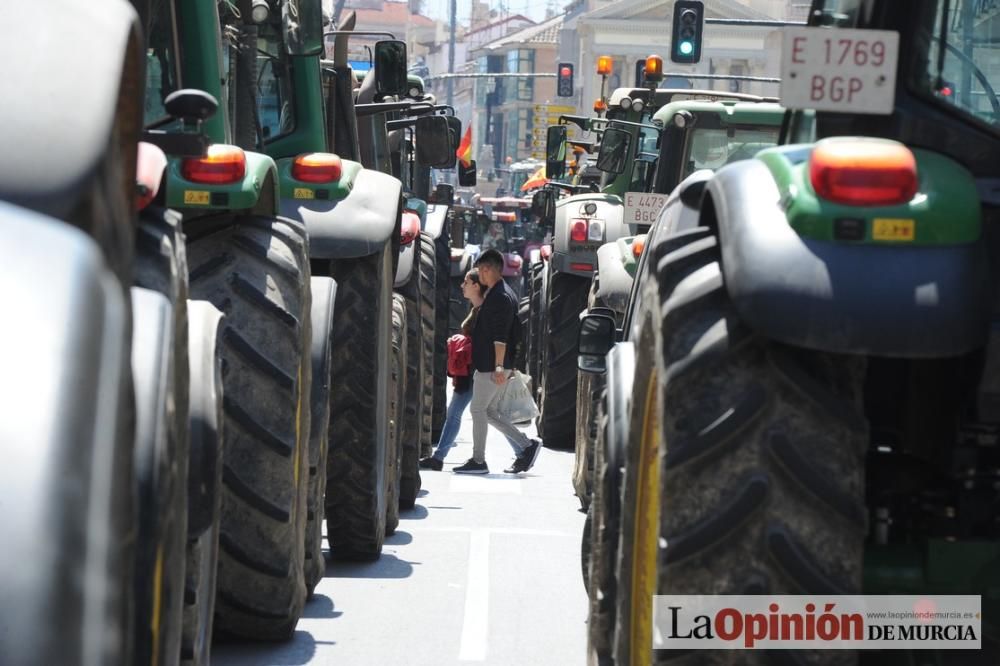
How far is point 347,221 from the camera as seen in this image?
8.07 metres

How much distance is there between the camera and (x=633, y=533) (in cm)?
418

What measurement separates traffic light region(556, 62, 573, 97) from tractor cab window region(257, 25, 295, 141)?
104 feet

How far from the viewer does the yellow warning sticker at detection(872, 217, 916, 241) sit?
3.32 meters

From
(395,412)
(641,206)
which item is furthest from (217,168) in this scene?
(641,206)

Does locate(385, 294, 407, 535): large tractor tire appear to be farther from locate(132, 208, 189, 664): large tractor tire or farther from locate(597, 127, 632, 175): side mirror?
locate(132, 208, 189, 664): large tractor tire

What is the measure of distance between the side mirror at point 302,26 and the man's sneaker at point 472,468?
238 inches

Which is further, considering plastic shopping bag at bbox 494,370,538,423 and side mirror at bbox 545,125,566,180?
side mirror at bbox 545,125,566,180

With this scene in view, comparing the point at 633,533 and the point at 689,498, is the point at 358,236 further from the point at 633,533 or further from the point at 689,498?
the point at 689,498

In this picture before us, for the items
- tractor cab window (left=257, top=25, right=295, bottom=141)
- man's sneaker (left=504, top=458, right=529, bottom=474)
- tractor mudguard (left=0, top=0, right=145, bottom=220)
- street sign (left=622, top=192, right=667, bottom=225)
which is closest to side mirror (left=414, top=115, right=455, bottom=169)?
street sign (left=622, top=192, right=667, bottom=225)

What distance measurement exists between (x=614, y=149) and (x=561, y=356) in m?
1.69

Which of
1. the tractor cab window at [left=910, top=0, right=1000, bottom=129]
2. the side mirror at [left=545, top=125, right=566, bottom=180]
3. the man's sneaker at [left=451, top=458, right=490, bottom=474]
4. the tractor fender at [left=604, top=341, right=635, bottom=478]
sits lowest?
the man's sneaker at [left=451, top=458, right=490, bottom=474]

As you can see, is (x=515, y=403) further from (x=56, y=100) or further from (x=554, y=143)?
(x=56, y=100)

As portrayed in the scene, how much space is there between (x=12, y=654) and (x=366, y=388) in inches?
256

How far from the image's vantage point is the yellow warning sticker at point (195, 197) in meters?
6.08
